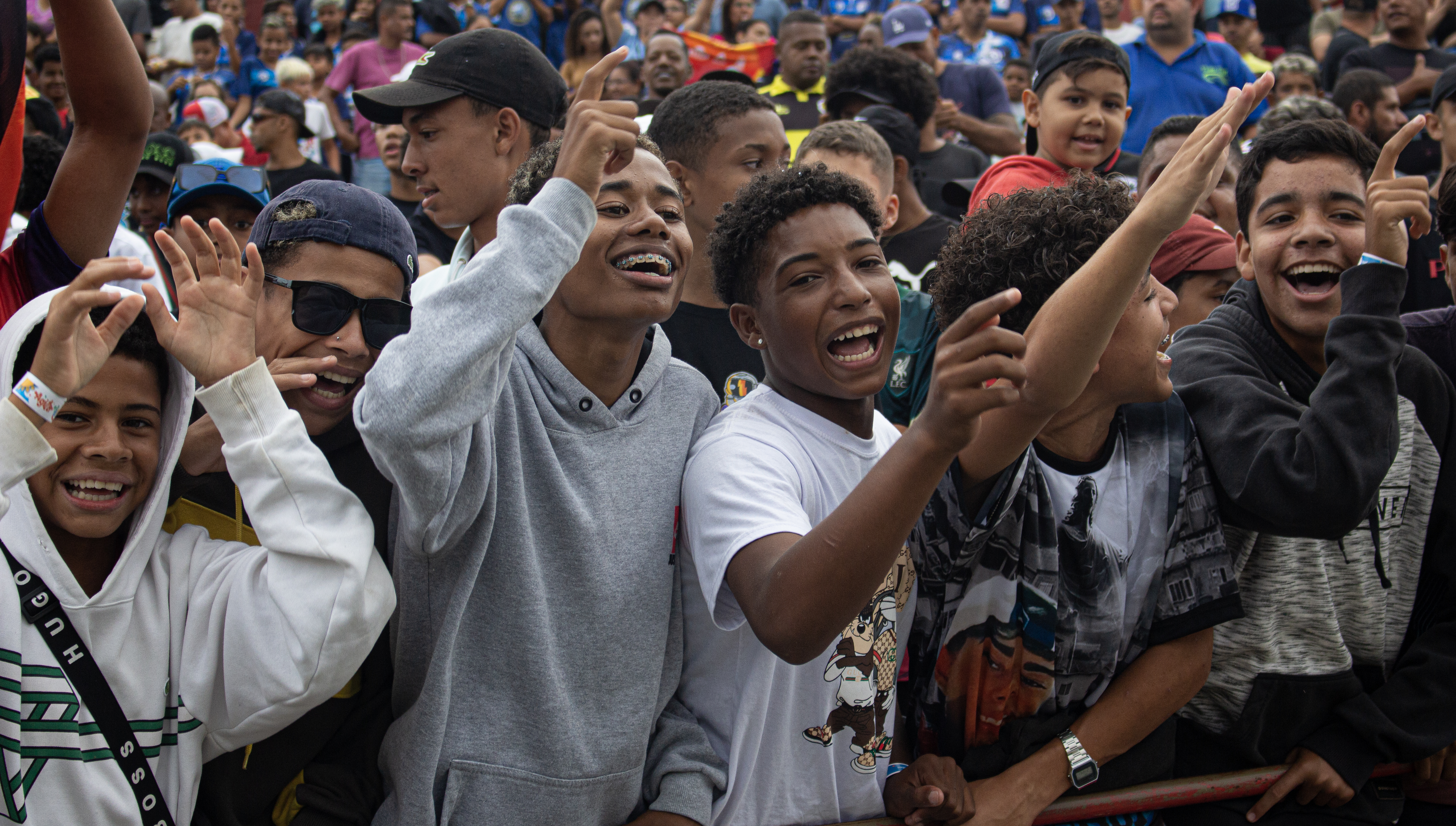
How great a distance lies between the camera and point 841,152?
4.04 m

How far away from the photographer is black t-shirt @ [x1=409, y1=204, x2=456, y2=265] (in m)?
4.45

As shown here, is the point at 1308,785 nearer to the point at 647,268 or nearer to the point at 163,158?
the point at 647,268

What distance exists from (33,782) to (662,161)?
1.76 metres

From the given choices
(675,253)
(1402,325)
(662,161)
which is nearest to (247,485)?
(675,253)

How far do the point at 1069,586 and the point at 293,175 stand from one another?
235 inches

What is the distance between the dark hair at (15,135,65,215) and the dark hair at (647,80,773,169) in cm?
279

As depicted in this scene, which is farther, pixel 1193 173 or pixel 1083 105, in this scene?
pixel 1083 105

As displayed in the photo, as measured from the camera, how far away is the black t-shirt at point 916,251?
4359 millimetres

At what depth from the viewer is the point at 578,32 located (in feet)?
32.6

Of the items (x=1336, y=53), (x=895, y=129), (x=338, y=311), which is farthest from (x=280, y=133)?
(x=1336, y=53)

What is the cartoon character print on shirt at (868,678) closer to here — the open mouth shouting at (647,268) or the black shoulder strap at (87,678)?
the open mouth shouting at (647,268)

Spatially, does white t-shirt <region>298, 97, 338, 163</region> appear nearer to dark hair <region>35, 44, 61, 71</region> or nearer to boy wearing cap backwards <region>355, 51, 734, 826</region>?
dark hair <region>35, 44, 61, 71</region>

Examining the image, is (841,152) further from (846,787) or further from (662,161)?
(846,787)

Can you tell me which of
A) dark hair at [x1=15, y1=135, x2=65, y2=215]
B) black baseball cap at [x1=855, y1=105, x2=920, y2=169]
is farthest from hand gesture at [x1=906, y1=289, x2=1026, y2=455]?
dark hair at [x1=15, y1=135, x2=65, y2=215]
